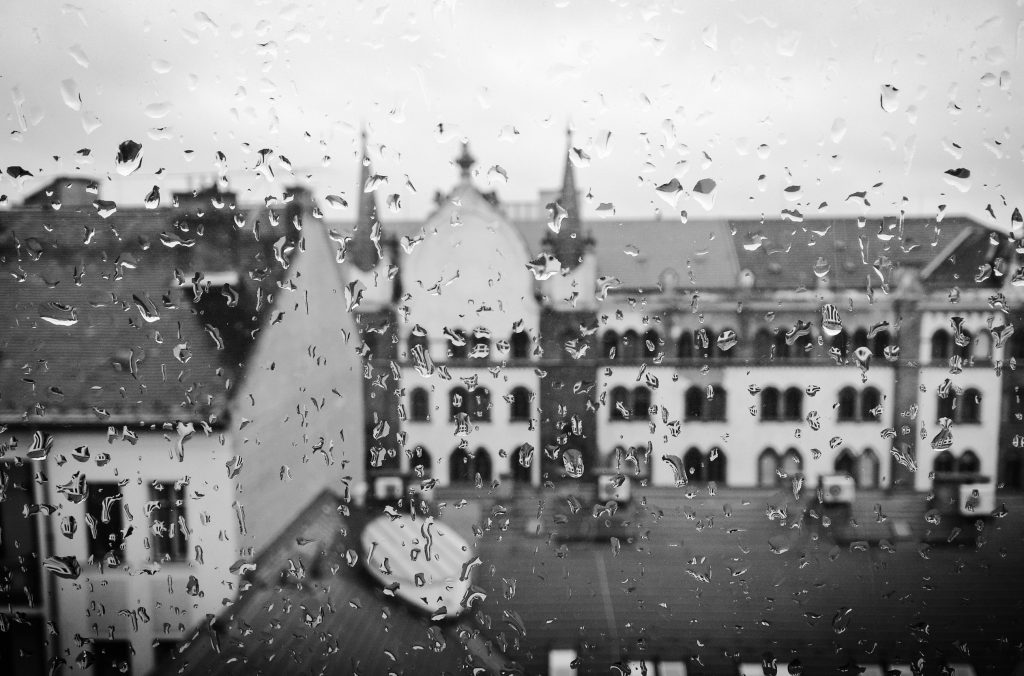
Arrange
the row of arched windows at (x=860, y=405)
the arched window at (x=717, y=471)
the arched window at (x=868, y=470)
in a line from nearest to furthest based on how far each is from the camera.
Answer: the row of arched windows at (x=860, y=405) < the arched window at (x=868, y=470) < the arched window at (x=717, y=471)

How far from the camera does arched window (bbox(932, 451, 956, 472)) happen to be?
1.14m

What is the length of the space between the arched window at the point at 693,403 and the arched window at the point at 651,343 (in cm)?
11

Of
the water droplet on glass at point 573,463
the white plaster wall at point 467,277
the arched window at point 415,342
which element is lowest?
the water droplet on glass at point 573,463

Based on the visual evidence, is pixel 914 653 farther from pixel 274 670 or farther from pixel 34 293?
pixel 34 293

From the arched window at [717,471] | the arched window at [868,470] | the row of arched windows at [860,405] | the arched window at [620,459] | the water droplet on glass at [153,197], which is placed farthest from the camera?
the arched window at [717,471]

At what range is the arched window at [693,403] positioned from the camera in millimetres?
1167

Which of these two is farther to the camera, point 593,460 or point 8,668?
point 593,460

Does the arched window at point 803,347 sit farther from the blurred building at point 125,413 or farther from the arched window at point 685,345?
the blurred building at point 125,413

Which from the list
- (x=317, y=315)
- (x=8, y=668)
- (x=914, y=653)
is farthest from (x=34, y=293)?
(x=914, y=653)

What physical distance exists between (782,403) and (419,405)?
36.7 inches

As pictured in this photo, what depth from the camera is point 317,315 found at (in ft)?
4.17

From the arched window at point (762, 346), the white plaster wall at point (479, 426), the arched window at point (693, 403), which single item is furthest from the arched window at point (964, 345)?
the white plaster wall at point (479, 426)

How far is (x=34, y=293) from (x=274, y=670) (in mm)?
909

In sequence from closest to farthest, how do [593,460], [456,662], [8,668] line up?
[8,668] → [456,662] → [593,460]
